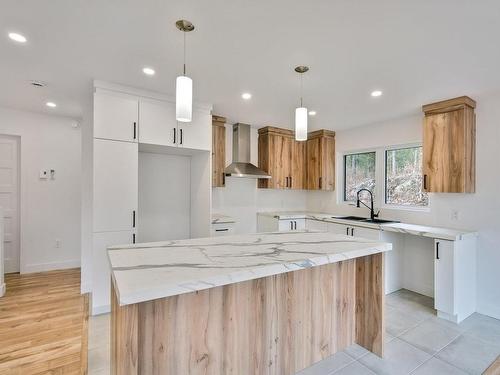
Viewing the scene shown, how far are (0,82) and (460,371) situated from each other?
16.5ft

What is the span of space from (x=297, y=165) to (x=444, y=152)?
7.42 feet

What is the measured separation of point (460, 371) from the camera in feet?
6.44

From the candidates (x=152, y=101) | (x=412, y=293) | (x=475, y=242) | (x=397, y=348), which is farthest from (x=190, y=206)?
(x=475, y=242)

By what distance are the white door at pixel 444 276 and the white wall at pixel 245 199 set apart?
266cm

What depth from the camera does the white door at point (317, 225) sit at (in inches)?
163

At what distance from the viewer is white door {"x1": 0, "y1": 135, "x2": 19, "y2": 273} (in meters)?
3.96

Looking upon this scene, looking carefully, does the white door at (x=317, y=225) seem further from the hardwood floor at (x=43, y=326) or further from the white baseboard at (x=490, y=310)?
the hardwood floor at (x=43, y=326)

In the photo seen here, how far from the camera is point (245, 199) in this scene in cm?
462

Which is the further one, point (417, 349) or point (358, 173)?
point (358, 173)

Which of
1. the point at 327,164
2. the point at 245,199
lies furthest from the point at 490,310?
the point at 245,199

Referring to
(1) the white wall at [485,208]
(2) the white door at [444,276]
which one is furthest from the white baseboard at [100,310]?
(1) the white wall at [485,208]

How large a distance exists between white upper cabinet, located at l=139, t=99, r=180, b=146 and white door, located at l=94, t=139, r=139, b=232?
0.66 feet

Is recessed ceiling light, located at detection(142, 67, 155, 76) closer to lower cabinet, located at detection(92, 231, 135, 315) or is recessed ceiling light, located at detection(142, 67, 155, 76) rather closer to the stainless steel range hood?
lower cabinet, located at detection(92, 231, 135, 315)

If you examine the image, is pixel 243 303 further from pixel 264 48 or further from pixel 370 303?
pixel 264 48
